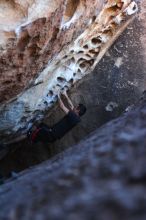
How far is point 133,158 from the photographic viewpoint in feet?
1.81

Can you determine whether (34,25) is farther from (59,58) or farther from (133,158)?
(133,158)

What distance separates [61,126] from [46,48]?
61 centimetres

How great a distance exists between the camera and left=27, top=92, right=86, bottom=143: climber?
217cm

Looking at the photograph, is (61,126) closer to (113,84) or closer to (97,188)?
(113,84)

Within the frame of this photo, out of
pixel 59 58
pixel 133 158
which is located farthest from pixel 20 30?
pixel 133 158

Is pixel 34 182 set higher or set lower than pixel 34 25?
lower

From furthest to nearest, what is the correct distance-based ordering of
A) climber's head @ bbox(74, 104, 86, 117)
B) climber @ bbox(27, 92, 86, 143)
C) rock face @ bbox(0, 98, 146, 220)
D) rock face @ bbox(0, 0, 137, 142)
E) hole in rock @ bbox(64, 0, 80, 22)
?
climber's head @ bbox(74, 104, 86, 117)
climber @ bbox(27, 92, 86, 143)
hole in rock @ bbox(64, 0, 80, 22)
rock face @ bbox(0, 0, 137, 142)
rock face @ bbox(0, 98, 146, 220)

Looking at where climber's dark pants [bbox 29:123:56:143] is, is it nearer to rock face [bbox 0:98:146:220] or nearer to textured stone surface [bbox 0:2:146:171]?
textured stone surface [bbox 0:2:146:171]

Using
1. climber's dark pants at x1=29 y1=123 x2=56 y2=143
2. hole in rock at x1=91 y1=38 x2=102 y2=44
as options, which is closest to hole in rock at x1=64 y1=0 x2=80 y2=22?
hole in rock at x1=91 y1=38 x2=102 y2=44

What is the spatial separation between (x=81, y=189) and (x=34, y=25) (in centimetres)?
107

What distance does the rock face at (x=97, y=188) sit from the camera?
472mm

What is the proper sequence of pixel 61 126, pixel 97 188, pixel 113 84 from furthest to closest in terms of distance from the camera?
pixel 113 84 → pixel 61 126 → pixel 97 188

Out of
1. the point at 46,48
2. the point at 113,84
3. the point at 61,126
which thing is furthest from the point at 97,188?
the point at 113,84

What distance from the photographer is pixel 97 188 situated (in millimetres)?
517
